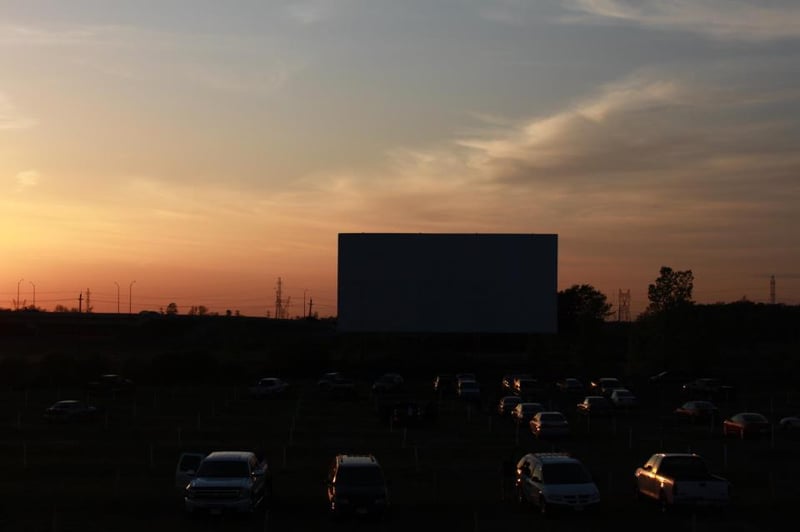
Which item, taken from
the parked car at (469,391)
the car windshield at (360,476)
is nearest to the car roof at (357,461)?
the car windshield at (360,476)

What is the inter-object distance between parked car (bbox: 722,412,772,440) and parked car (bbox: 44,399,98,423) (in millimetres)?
30585

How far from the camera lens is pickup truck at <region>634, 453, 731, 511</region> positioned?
2286 centimetres

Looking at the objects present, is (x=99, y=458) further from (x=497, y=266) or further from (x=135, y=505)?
(x=497, y=266)

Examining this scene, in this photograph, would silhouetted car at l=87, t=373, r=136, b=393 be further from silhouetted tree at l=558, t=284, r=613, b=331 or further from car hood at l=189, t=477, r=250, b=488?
silhouetted tree at l=558, t=284, r=613, b=331

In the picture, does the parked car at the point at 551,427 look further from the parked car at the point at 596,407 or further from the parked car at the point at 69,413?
the parked car at the point at 69,413

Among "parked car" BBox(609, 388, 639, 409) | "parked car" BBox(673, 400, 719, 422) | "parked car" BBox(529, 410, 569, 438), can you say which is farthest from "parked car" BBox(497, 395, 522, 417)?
"parked car" BBox(529, 410, 569, 438)

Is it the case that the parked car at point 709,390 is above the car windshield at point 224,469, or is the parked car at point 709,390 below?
below

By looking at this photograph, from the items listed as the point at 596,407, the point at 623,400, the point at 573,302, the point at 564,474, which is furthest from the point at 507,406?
the point at 573,302

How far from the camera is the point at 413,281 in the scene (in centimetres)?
7088

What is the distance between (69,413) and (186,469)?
24.0 meters

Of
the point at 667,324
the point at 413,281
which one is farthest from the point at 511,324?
the point at 667,324

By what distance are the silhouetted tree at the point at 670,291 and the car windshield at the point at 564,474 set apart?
2423 inches

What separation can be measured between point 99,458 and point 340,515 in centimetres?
1543

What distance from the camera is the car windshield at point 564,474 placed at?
75.3 ft
